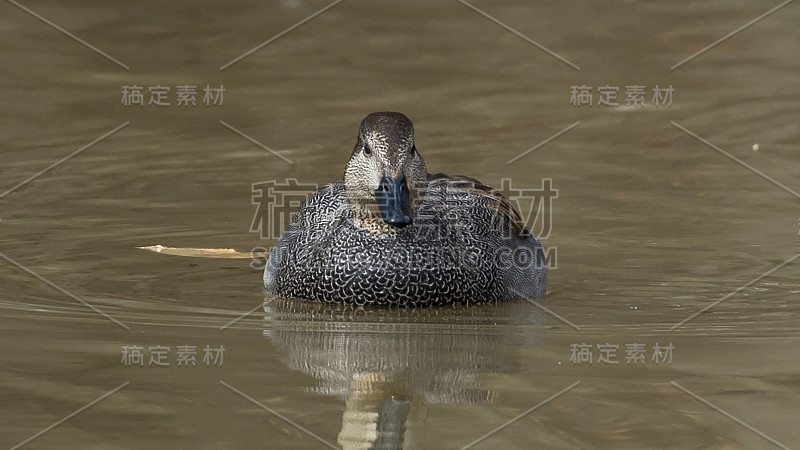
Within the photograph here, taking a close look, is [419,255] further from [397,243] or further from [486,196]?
[486,196]

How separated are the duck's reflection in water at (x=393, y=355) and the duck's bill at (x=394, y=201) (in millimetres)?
701

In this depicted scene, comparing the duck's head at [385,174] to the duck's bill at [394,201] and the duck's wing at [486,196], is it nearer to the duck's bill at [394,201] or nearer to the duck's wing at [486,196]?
the duck's bill at [394,201]

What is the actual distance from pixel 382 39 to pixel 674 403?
10640mm

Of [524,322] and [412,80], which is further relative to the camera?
[412,80]

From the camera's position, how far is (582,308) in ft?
29.4

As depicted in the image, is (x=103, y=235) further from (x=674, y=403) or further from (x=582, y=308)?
(x=674, y=403)

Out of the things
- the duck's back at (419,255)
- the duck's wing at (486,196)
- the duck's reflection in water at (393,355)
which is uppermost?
the duck's wing at (486,196)

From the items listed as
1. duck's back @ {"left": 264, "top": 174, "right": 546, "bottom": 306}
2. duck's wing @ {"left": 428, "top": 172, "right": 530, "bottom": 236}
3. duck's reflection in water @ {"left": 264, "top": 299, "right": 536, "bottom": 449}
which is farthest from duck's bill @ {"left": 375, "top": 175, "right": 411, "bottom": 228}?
duck's wing @ {"left": 428, "top": 172, "right": 530, "bottom": 236}

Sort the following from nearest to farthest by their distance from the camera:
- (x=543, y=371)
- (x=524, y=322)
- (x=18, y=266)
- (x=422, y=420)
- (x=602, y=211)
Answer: (x=422, y=420), (x=543, y=371), (x=524, y=322), (x=18, y=266), (x=602, y=211)

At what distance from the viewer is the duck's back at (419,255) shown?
8789mm

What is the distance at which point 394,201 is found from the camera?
8266mm

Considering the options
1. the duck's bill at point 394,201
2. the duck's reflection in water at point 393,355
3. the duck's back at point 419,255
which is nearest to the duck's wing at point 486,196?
the duck's back at point 419,255

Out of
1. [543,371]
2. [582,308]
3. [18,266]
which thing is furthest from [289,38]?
[543,371]

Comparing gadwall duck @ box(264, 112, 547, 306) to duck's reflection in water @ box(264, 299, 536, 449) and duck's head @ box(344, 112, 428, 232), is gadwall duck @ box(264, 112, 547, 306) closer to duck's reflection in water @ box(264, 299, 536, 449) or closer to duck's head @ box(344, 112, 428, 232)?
duck's head @ box(344, 112, 428, 232)
